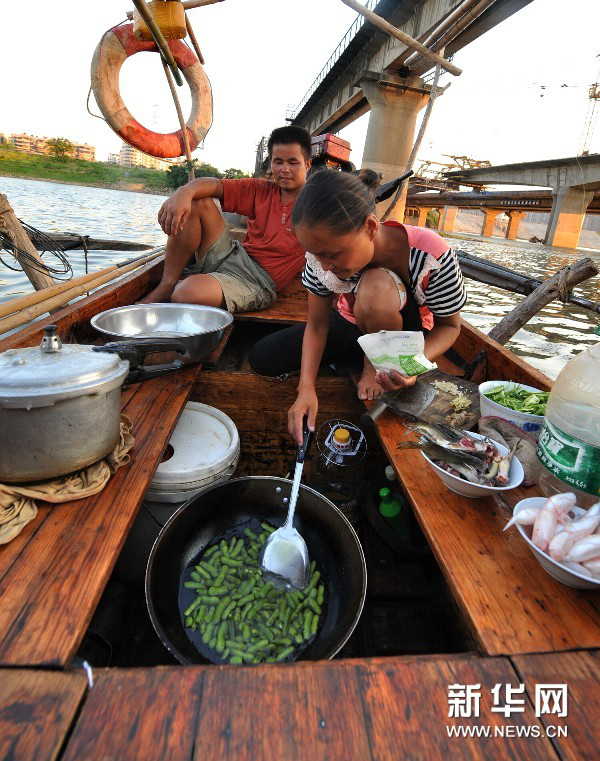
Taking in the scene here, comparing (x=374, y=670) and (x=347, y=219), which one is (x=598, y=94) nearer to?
(x=347, y=219)

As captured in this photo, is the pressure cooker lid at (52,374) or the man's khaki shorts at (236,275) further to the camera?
the man's khaki shorts at (236,275)

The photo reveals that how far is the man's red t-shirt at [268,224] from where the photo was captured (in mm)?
3684

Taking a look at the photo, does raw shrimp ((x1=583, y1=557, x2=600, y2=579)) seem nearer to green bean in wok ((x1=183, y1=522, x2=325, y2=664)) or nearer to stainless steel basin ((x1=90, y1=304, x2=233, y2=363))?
green bean in wok ((x1=183, y1=522, x2=325, y2=664))

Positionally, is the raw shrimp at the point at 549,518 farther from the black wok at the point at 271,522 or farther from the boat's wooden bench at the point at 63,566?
the boat's wooden bench at the point at 63,566

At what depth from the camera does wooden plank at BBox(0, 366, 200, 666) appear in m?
0.95

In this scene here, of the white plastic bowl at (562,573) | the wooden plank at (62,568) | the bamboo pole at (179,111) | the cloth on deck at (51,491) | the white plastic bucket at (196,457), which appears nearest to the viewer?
the wooden plank at (62,568)

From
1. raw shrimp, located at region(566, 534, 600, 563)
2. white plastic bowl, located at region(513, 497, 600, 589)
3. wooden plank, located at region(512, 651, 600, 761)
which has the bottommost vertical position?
wooden plank, located at region(512, 651, 600, 761)

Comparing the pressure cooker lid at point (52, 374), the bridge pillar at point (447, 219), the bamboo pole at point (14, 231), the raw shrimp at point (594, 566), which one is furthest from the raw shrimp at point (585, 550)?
the bridge pillar at point (447, 219)

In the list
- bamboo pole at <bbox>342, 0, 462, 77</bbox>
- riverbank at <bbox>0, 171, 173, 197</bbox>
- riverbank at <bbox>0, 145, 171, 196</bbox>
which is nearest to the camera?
bamboo pole at <bbox>342, 0, 462, 77</bbox>

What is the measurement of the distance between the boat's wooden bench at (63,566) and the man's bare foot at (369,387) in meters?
1.11

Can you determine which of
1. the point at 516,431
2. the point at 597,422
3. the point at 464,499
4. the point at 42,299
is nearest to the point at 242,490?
the point at 464,499

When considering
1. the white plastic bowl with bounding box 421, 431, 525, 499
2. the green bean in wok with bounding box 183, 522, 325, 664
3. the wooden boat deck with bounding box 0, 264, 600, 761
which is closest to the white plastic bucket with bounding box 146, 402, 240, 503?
the green bean in wok with bounding box 183, 522, 325, 664

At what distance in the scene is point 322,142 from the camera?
7.62m

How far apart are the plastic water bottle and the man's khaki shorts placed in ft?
7.76
